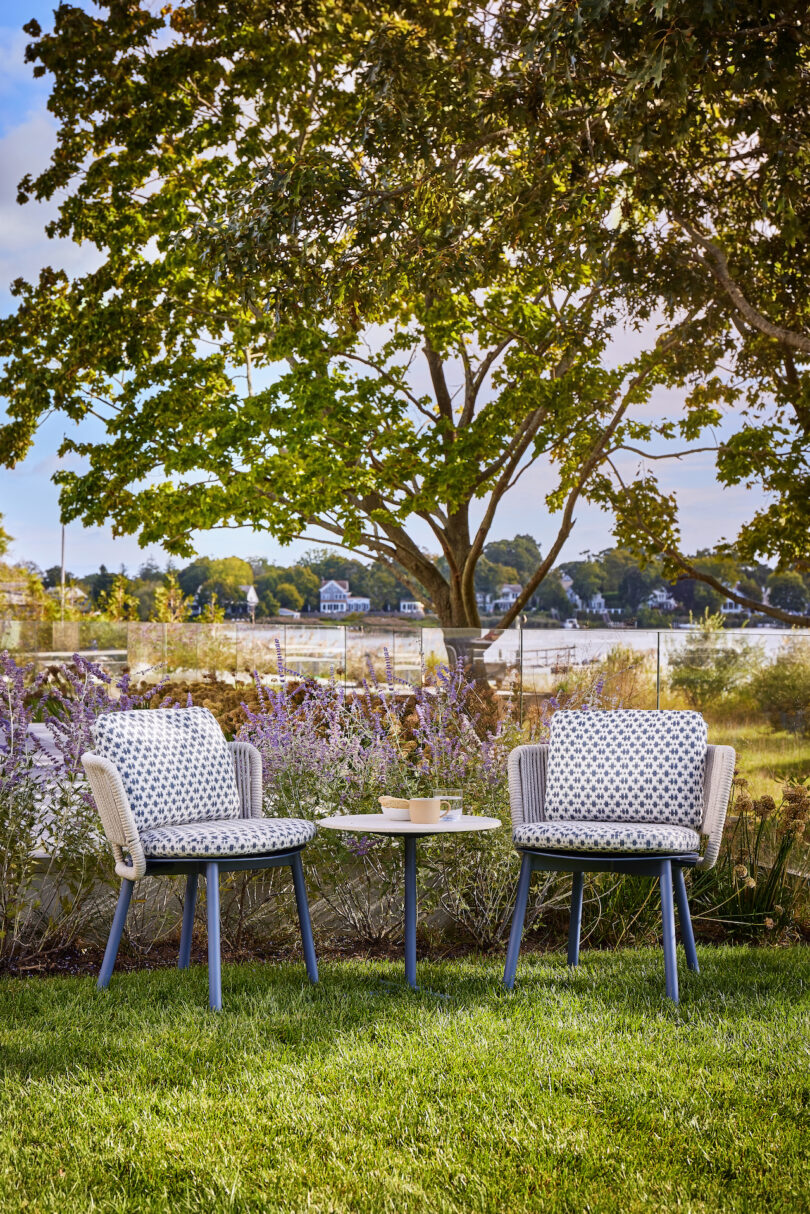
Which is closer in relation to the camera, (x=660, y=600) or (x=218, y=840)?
(x=218, y=840)

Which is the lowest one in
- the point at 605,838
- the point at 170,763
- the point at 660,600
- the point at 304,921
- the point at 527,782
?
the point at 304,921

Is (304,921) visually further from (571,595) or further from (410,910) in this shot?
(571,595)

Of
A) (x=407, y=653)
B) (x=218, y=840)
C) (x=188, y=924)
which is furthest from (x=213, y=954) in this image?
(x=407, y=653)

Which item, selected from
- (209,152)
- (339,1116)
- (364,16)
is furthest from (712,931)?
(209,152)

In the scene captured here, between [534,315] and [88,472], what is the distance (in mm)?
5610

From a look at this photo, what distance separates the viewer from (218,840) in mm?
3840

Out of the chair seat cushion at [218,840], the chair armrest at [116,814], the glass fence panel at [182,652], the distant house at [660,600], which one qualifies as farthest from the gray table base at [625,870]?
the distant house at [660,600]

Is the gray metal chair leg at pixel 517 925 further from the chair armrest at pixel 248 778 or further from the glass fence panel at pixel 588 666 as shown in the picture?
the glass fence panel at pixel 588 666

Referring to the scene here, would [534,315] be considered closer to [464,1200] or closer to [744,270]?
[744,270]

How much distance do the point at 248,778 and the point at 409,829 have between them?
90cm

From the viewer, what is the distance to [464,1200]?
2379 mm

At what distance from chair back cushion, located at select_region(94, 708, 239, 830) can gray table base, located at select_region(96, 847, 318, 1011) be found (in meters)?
0.25

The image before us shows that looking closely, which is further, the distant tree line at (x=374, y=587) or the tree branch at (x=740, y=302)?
the distant tree line at (x=374, y=587)

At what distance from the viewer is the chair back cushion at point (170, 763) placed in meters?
4.14
